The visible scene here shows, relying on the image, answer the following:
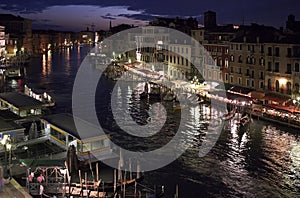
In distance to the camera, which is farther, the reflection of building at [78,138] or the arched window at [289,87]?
the arched window at [289,87]

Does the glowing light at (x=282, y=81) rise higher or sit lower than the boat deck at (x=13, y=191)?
higher

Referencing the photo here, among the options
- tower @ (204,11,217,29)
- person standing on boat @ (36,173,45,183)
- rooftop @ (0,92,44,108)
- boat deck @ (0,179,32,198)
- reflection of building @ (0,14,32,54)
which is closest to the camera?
boat deck @ (0,179,32,198)

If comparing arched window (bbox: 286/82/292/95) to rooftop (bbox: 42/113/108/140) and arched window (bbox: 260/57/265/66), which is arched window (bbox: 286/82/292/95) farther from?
rooftop (bbox: 42/113/108/140)

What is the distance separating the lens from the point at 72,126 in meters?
20.3

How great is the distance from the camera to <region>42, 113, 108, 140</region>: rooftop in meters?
18.9

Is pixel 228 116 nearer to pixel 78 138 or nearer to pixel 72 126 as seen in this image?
pixel 72 126

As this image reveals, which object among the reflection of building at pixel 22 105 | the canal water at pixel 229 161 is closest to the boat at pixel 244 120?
the canal water at pixel 229 161

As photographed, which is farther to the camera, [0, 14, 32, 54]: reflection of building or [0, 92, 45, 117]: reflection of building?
[0, 14, 32, 54]: reflection of building

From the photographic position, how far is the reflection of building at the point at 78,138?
1855 cm

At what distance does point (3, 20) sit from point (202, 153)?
97.7 meters

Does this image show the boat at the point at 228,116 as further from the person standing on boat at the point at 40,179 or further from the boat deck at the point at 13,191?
the boat deck at the point at 13,191

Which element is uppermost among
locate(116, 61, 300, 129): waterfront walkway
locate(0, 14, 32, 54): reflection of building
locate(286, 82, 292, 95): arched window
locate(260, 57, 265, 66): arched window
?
locate(0, 14, 32, 54): reflection of building

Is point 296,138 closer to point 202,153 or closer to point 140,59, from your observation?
point 202,153

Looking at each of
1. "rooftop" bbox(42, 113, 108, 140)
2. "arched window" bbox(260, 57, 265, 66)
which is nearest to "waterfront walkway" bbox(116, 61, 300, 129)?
"arched window" bbox(260, 57, 265, 66)
